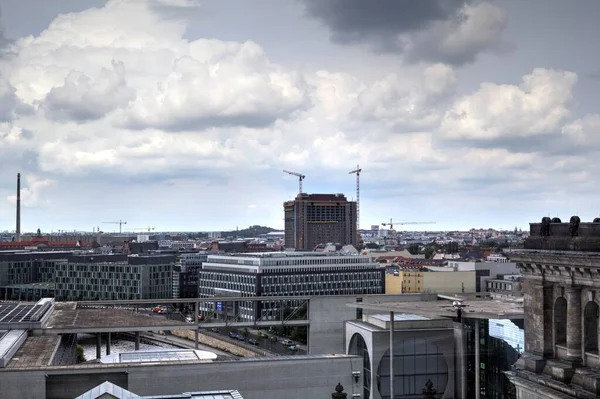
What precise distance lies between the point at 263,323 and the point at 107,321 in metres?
14.6

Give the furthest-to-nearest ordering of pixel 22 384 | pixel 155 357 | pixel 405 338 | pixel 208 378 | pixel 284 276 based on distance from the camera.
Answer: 1. pixel 284 276
2. pixel 405 338
3. pixel 155 357
4. pixel 208 378
5. pixel 22 384

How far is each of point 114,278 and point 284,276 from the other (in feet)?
139

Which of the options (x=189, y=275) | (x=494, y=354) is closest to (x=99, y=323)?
(x=494, y=354)

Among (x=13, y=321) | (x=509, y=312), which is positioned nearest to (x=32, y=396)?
(x=13, y=321)

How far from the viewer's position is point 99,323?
63594 mm

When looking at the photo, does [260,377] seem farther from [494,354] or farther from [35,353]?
[494,354]

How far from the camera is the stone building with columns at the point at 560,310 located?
2328cm

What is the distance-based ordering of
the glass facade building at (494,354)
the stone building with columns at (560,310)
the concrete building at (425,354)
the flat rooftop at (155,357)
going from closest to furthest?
1. the stone building with columns at (560,310)
2. the glass facade building at (494,354)
3. the flat rooftop at (155,357)
4. the concrete building at (425,354)

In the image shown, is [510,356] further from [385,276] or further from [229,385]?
[385,276]

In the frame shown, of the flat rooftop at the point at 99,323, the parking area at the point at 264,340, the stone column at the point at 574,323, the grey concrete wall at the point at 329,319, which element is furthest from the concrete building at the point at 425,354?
the parking area at the point at 264,340

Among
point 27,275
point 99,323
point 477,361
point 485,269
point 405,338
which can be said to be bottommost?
point 27,275

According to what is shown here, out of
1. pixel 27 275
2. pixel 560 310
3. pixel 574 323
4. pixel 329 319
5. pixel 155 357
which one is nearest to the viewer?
pixel 574 323

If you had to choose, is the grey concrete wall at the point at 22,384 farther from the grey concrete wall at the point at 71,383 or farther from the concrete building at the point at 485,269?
the concrete building at the point at 485,269

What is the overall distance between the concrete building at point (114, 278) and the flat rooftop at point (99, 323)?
301ft
